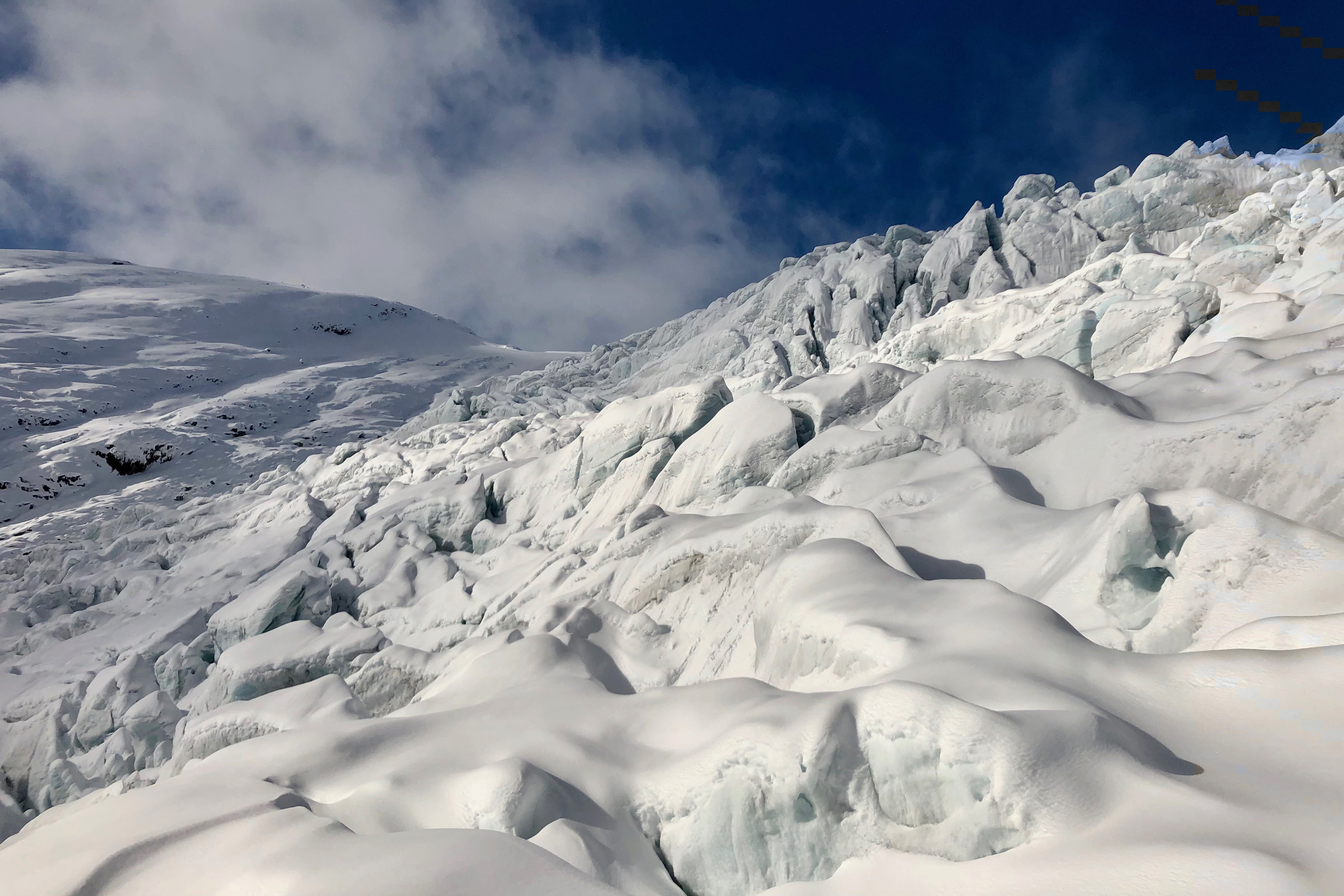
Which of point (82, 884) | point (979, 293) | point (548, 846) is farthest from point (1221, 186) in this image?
point (82, 884)

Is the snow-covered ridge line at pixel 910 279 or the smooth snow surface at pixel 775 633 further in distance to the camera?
the snow-covered ridge line at pixel 910 279

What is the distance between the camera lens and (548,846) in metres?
5.41

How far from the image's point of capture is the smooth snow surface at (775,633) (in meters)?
4.54

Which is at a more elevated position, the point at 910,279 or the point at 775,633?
the point at 910,279

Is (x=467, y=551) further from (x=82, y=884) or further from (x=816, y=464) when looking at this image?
(x=82, y=884)

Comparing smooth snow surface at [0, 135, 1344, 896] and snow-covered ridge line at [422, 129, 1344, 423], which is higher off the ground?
snow-covered ridge line at [422, 129, 1344, 423]

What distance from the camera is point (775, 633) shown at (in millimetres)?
8586

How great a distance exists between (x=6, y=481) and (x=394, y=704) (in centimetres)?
3253

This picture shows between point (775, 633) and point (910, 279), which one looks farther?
point (910, 279)

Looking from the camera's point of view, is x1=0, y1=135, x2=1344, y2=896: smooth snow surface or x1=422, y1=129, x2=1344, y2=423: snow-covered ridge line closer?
x1=0, y1=135, x2=1344, y2=896: smooth snow surface

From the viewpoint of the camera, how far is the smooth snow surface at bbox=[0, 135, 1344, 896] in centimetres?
454

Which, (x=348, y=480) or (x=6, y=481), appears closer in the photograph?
(x=348, y=480)

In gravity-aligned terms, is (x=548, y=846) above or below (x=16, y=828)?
above

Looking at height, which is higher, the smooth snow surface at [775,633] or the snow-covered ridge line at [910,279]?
the snow-covered ridge line at [910,279]
